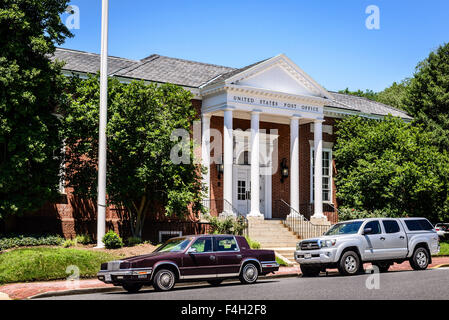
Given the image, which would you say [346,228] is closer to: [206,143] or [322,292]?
[322,292]

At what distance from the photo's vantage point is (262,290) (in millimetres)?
12008

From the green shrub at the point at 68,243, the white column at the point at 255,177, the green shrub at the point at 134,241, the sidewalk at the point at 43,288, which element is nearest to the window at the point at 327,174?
the white column at the point at 255,177

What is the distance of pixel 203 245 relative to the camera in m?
13.6

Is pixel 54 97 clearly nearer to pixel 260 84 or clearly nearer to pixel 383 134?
pixel 260 84

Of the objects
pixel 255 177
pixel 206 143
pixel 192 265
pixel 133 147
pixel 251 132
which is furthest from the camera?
pixel 206 143

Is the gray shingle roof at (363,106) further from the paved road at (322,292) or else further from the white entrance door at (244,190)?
the paved road at (322,292)

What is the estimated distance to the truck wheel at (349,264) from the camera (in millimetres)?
15406

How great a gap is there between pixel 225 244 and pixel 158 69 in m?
15.1

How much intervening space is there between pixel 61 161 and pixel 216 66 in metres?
12.6

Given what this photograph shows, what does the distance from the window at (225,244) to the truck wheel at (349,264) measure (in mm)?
3520

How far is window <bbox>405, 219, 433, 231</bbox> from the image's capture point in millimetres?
17297

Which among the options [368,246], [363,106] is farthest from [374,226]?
[363,106]

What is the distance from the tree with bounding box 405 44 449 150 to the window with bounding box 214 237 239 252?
2392 cm
